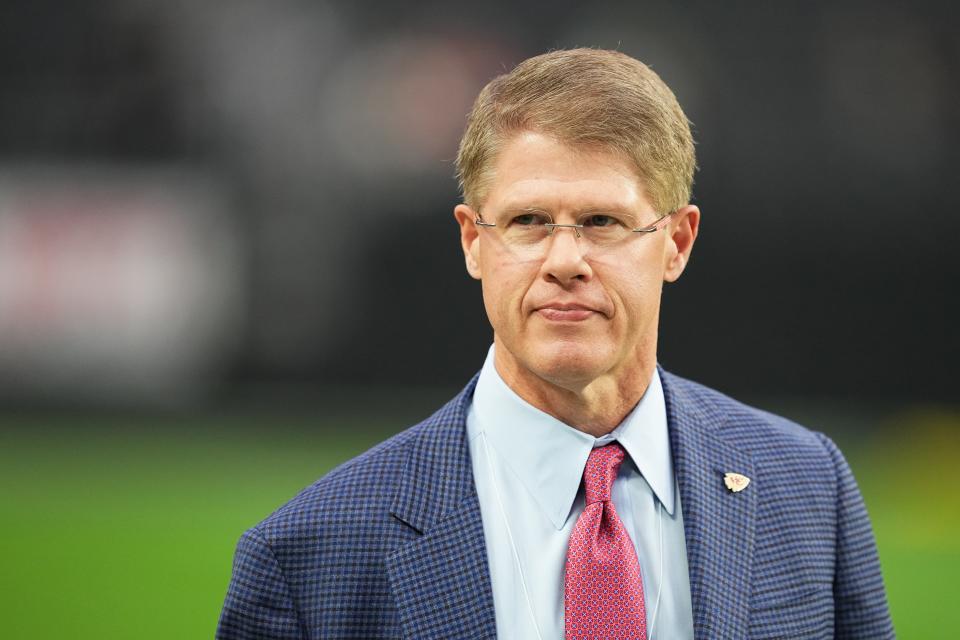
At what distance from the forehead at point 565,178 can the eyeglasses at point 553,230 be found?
0.08 feet

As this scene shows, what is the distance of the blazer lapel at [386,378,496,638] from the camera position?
6.36 ft

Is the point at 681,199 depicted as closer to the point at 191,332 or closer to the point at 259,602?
the point at 259,602

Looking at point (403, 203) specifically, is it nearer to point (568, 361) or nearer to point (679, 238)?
point (679, 238)

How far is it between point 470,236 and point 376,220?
18.2 ft

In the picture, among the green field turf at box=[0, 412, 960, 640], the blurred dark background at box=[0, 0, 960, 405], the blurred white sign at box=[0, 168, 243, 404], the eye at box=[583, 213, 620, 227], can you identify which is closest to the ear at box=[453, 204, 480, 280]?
the eye at box=[583, 213, 620, 227]

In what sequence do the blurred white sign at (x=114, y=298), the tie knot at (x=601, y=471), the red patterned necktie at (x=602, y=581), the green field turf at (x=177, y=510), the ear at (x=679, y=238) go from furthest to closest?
the blurred white sign at (x=114, y=298), the green field turf at (x=177, y=510), the ear at (x=679, y=238), the tie knot at (x=601, y=471), the red patterned necktie at (x=602, y=581)

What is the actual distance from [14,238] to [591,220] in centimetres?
618

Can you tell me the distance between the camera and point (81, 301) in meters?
7.46

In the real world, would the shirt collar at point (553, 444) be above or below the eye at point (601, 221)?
below

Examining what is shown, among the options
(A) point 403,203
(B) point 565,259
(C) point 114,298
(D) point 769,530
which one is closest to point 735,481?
(D) point 769,530

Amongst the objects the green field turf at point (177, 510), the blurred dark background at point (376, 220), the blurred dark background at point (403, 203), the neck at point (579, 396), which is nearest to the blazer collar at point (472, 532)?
the neck at point (579, 396)

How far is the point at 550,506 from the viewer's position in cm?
203

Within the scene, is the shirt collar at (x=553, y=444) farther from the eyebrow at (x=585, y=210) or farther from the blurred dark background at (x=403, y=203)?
the blurred dark background at (x=403, y=203)

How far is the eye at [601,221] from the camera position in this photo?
6.50ft
